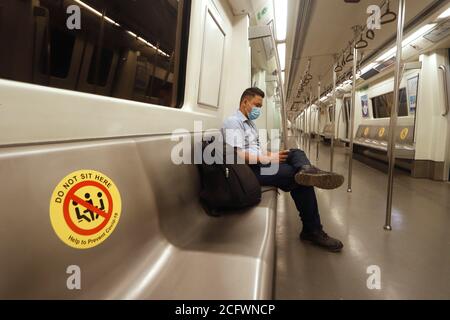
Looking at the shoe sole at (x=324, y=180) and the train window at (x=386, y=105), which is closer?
the shoe sole at (x=324, y=180)

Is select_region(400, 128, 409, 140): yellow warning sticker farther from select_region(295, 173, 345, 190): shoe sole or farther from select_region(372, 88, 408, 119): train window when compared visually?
select_region(295, 173, 345, 190): shoe sole

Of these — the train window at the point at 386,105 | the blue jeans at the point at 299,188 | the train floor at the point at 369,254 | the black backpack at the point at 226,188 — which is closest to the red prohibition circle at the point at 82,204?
the black backpack at the point at 226,188

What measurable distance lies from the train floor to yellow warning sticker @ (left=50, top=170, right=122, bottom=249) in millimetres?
1039

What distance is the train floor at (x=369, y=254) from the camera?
139 cm

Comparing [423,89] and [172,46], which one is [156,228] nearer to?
[172,46]

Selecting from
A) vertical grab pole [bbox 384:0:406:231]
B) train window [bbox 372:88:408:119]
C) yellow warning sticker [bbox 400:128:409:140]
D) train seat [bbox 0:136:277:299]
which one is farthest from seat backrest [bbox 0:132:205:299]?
train window [bbox 372:88:408:119]

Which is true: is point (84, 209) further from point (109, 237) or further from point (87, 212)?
point (109, 237)

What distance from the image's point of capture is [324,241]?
1.84 meters

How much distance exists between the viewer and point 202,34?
2.09 metres

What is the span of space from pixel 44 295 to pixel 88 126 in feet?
1.72

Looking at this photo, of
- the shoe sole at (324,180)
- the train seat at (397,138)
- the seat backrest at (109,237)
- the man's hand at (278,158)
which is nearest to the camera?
the seat backrest at (109,237)

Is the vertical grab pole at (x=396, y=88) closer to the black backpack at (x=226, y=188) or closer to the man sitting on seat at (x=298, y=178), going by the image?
the man sitting on seat at (x=298, y=178)

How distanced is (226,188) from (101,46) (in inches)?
39.7

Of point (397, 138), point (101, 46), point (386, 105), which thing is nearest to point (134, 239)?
point (101, 46)
